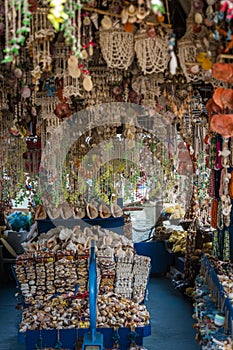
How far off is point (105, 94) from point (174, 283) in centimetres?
420

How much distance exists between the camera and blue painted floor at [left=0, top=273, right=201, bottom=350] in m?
5.69

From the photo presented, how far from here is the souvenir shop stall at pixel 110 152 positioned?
3.35m

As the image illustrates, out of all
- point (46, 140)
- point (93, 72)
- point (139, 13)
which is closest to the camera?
point (139, 13)

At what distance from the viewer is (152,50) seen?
3555 millimetres

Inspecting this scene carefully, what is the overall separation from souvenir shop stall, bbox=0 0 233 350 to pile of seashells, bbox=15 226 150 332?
0.01m

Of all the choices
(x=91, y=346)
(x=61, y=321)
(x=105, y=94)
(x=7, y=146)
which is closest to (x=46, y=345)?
(x=61, y=321)

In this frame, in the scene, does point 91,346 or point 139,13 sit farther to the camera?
point 91,346

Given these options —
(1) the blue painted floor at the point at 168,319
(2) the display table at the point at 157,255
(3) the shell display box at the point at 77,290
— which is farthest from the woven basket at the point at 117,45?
(2) the display table at the point at 157,255

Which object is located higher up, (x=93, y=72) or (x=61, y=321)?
(x=93, y=72)

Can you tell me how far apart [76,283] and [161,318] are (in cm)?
→ 180

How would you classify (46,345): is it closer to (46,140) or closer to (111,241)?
(111,241)

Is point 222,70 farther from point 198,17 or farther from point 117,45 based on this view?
point 117,45

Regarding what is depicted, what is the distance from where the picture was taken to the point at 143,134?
7305mm

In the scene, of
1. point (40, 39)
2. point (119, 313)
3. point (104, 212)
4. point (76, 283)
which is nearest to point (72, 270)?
point (76, 283)
